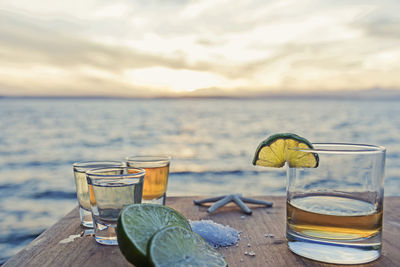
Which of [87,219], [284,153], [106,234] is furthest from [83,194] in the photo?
[284,153]

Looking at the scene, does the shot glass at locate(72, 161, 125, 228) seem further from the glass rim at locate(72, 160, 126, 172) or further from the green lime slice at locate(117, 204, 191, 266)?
the green lime slice at locate(117, 204, 191, 266)

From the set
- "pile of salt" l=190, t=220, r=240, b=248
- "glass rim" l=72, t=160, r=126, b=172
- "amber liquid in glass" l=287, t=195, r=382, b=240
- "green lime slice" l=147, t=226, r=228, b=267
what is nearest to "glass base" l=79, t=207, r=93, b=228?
"glass rim" l=72, t=160, r=126, b=172

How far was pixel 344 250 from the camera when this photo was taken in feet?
3.05

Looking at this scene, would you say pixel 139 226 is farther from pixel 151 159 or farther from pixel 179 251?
pixel 151 159

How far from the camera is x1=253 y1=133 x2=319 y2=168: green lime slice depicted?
3.18 feet

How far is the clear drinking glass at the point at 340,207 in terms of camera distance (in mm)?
929

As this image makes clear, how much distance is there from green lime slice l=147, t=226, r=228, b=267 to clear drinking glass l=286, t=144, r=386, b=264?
0.28 meters

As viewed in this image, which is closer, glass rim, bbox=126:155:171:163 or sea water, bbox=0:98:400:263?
glass rim, bbox=126:155:171:163

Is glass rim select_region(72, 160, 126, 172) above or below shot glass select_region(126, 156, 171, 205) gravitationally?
above

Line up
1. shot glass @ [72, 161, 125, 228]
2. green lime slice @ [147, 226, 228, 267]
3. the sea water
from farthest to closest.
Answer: the sea water
shot glass @ [72, 161, 125, 228]
green lime slice @ [147, 226, 228, 267]

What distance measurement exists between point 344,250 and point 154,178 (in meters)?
0.72

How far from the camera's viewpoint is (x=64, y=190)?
23.2 feet

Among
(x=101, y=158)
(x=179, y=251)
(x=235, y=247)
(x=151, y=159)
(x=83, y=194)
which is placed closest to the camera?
(x=179, y=251)

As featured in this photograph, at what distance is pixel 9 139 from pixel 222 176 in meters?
12.0
